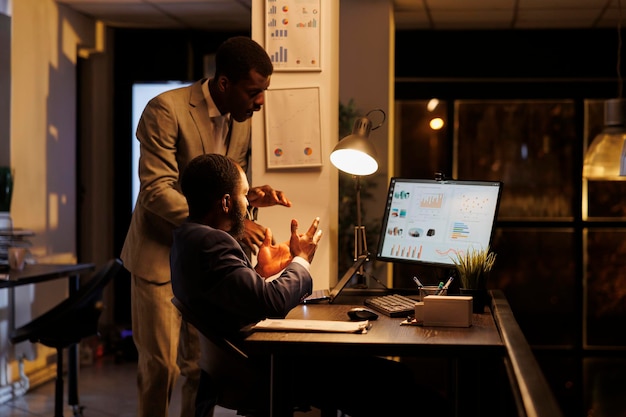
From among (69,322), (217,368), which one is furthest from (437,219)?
(69,322)

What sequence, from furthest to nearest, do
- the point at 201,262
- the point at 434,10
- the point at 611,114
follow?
1. the point at 434,10
2. the point at 611,114
3. the point at 201,262

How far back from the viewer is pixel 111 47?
817 centimetres

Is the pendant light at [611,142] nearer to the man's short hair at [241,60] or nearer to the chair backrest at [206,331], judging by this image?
the man's short hair at [241,60]

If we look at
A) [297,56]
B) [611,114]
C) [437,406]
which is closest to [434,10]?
[611,114]

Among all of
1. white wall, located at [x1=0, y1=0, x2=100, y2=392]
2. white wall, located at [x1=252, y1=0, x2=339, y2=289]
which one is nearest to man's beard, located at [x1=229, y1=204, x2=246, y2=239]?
white wall, located at [x1=252, y1=0, x2=339, y2=289]

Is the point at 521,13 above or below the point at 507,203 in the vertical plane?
above

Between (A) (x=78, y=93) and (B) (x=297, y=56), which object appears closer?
(B) (x=297, y=56)

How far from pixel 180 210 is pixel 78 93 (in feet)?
15.8

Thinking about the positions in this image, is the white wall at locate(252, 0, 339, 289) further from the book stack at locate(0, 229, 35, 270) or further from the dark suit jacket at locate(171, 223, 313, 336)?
the book stack at locate(0, 229, 35, 270)

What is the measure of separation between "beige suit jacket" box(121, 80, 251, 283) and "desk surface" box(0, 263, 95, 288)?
140cm

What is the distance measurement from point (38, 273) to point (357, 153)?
7.86 feet

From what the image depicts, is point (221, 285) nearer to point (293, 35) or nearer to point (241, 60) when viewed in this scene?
Result: point (241, 60)

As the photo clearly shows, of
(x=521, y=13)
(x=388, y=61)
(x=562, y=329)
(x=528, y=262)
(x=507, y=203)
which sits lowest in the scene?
(x=562, y=329)

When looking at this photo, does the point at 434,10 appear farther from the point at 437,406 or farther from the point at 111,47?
the point at 437,406
